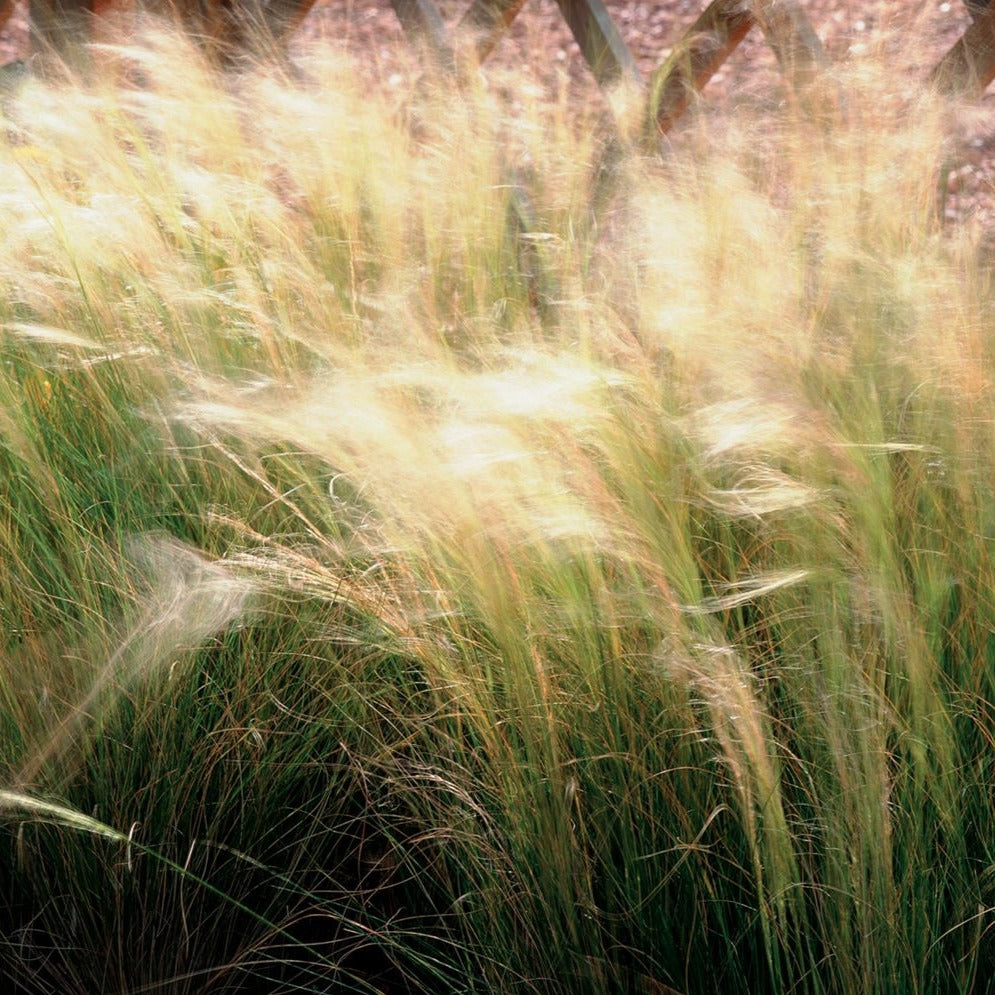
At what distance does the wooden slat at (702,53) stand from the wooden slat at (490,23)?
0.39m

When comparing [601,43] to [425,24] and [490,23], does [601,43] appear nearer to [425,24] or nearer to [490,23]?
[490,23]

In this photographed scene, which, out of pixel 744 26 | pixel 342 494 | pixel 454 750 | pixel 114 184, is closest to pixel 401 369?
pixel 342 494

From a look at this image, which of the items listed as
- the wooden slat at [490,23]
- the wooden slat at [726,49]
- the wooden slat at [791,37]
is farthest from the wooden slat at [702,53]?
the wooden slat at [490,23]

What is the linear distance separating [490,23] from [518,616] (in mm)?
2315

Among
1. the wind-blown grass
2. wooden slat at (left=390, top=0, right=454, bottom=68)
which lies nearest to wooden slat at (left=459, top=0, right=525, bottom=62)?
wooden slat at (left=390, top=0, right=454, bottom=68)

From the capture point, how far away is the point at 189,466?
4.90 ft

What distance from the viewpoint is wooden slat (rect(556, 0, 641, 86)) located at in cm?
288

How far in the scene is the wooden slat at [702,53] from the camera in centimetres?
264

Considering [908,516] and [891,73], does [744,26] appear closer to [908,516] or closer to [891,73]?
[891,73]

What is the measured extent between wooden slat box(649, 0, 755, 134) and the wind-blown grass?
955 millimetres

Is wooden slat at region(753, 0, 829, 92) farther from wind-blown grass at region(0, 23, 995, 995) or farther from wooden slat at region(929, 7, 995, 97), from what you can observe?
wind-blown grass at region(0, 23, 995, 995)

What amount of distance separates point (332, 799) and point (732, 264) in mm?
758

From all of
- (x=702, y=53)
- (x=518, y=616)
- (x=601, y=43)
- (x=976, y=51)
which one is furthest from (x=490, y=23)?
(x=518, y=616)

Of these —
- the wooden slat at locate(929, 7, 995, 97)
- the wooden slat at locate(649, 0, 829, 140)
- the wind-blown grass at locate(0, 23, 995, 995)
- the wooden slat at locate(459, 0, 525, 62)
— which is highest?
the wooden slat at locate(459, 0, 525, 62)
